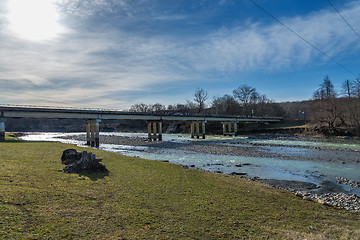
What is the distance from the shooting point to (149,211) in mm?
7586

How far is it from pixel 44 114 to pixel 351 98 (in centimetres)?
7701

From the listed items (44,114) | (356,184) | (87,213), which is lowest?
(356,184)

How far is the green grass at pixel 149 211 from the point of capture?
241 inches

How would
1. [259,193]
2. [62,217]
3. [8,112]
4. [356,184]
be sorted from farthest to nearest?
[8,112] → [356,184] → [259,193] → [62,217]

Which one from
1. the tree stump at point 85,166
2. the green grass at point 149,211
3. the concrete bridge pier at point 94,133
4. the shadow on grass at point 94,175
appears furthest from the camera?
the concrete bridge pier at point 94,133

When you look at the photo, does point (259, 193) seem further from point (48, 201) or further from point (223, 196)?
point (48, 201)

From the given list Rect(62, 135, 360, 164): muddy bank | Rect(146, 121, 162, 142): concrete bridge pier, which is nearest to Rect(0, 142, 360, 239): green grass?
Rect(62, 135, 360, 164): muddy bank

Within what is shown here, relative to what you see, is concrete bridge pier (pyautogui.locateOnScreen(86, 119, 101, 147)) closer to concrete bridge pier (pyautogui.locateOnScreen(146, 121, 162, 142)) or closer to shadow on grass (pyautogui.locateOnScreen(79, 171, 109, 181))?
concrete bridge pier (pyautogui.locateOnScreen(146, 121, 162, 142))

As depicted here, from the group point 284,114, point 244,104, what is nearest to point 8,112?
point 244,104

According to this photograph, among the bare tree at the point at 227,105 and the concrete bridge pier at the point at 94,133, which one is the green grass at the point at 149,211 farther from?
the bare tree at the point at 227,105

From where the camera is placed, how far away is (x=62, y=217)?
6543 mm

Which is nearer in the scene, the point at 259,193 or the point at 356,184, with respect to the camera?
the point at 259,193

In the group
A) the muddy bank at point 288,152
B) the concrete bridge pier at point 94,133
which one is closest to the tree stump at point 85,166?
the muddy bank at point 288,152

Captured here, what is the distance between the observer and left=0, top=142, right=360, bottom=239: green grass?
6.12 metres
